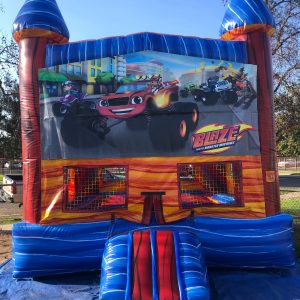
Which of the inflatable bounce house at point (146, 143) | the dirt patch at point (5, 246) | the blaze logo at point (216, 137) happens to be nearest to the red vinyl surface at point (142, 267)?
the inflatable bounce house at point (146, 143)

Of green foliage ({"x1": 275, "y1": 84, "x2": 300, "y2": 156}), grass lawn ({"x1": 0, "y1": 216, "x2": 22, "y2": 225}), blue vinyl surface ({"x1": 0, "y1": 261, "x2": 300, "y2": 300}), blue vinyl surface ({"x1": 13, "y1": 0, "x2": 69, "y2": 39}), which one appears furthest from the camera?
green foliage ({"x1": 275, "y1": 84, "x2": 300, "y2": 156})

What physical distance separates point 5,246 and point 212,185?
3.29 metres

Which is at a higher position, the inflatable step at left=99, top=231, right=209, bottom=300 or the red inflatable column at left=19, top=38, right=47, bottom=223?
the red inflatable column at left=19, top=38, right=47, bottom=223

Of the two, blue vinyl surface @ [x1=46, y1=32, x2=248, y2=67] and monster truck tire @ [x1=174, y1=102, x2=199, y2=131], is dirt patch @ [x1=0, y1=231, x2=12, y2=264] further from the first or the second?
monster truck tire @ [x1=174, y1=102, x2=199, y2=131]

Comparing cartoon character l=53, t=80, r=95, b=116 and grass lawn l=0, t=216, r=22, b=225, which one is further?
grass lawn l=0, t=216, r=22, b=225

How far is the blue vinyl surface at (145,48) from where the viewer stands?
14.7 feet

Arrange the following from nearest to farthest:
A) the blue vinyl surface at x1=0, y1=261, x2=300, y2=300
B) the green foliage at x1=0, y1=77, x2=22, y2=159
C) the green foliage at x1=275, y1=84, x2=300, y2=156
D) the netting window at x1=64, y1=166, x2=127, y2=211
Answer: the blue vinyl surface at x1=0, y1=261, x2=300, y2=300 < the netting window at x1=64, y1=166, x2=127, y2=211 < the green foliage at x1=0, y1=77, x2=22, y2=159 < the green foliage at x1=275, y1=84, x2=300, y2=156

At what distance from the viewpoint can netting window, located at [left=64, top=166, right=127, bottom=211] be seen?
439 cm

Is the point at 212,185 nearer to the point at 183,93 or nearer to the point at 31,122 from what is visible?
the point at 183,93

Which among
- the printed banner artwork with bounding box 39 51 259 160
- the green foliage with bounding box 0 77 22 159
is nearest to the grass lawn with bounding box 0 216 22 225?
the green foliage with bounding box 0 77 22 159

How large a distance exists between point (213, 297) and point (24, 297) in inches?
68.3

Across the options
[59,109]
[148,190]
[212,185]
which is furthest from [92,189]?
[212,185]

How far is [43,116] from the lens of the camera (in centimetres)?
445

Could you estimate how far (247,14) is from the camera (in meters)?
4.56
